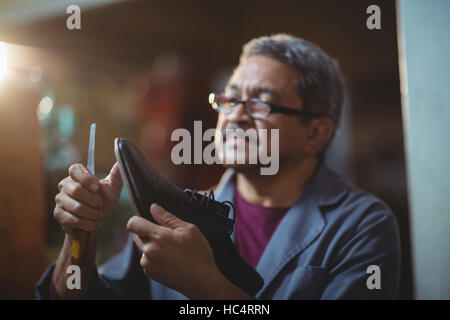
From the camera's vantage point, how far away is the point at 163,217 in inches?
18.9

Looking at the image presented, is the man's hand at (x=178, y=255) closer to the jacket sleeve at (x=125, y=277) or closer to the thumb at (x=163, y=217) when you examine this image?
the thumb at (x=163, y=217)

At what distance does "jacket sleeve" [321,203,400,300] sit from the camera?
60 centimetres

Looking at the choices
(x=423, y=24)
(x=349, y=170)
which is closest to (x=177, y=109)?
(x=349, y=170)

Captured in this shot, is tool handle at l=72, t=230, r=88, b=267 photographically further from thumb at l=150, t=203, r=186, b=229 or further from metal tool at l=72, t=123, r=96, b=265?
thumb at l=150, t=203, r=186, b=229

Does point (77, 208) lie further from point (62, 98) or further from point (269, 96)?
point (62, 98)

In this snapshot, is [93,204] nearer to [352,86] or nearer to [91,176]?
[91,176]

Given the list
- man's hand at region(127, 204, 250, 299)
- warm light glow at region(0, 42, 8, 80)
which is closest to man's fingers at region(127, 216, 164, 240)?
man's hand at region(127, 204, 250, 299)

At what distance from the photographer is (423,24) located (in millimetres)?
679

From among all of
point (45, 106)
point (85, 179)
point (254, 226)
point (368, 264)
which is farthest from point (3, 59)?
point (368, 264)

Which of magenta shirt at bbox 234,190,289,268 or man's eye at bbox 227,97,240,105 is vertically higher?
man's eye at bbox 227,97,240,105

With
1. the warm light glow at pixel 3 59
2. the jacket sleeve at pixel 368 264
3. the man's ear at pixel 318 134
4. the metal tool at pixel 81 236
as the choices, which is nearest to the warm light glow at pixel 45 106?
the warm light glow at pixel 3 59

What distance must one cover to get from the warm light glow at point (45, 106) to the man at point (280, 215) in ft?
1.20

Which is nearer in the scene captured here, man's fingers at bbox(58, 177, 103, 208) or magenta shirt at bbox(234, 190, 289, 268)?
man's fingers at bbox(58, 177, 103, 208)

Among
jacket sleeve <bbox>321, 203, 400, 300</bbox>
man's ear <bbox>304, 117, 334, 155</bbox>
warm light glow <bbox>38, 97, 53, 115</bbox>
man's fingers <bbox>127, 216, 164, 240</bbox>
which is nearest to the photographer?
man's fingers <bbox>127, 216, 164, 240</bbox>
